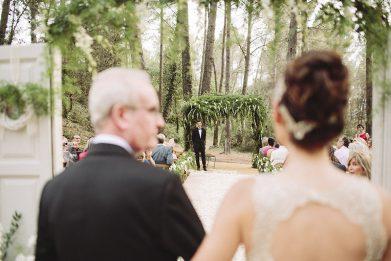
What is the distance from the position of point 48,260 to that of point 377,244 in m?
1.40

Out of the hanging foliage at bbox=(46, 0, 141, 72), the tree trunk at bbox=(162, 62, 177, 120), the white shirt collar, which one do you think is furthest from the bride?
the tree trunk at bbox=(162, 62, 177, 120)

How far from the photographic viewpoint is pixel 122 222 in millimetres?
1648

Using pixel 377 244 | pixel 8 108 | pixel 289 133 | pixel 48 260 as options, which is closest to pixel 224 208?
pixel 289 133

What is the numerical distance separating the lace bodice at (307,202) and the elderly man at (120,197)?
311 mm

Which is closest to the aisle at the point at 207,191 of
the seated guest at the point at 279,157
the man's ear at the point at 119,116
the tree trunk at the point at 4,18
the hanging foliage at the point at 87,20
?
the seated guest at the point at 279,157

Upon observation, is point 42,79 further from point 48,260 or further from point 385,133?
point 385,133

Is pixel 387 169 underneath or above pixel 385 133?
underneath

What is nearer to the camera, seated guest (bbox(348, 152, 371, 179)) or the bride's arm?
the bride's arm

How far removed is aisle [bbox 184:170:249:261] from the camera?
8.76 meters

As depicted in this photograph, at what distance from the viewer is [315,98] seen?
1.49 m

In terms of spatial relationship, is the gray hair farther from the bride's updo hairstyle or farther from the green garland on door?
the green garland on door

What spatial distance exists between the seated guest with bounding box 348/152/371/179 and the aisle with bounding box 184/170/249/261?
7.82 ft

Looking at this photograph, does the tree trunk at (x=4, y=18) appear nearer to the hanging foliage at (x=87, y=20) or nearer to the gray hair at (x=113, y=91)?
the hanging foliage at (x=87, y=20)

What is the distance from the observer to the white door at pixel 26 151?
11.5 feet
